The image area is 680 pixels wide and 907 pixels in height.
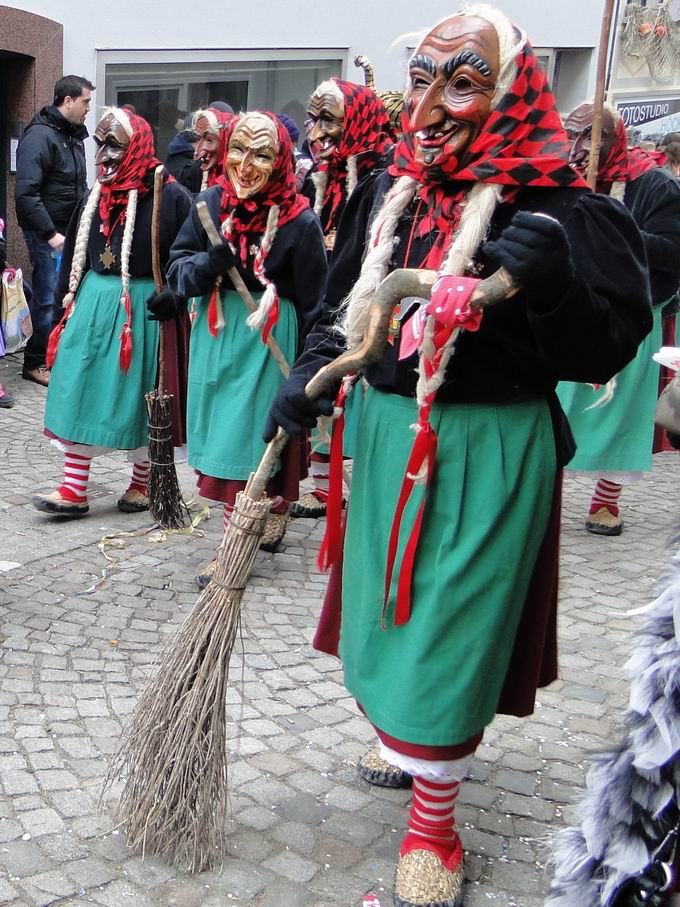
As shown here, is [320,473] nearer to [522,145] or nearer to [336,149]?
[336,149]

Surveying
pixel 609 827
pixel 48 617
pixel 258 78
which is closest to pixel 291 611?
pixel 48 617

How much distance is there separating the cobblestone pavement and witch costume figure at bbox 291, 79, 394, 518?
0.40 meters

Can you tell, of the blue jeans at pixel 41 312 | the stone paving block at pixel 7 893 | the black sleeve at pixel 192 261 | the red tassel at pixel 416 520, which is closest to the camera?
the red tassel at pixel 416 520

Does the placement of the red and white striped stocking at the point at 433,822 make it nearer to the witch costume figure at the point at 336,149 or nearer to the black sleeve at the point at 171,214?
the witch costume figure at the point at 336,149

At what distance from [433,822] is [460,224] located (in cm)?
148

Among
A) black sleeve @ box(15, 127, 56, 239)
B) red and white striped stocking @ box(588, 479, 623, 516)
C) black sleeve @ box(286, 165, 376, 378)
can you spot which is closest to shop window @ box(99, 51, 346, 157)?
black sleeve @ box(15, 127, 56, 239)

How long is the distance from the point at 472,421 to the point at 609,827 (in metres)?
1.04

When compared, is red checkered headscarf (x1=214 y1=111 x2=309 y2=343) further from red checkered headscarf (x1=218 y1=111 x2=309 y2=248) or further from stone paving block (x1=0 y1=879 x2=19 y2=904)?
stone paving block (x1=0 y1=879 x2=19 y2=904)

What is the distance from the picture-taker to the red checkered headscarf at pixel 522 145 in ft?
7.91

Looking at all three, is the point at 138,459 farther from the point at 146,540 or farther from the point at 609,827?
the point at 609,827

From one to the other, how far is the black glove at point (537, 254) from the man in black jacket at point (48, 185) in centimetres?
607

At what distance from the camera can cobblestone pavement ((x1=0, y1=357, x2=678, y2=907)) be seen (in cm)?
278

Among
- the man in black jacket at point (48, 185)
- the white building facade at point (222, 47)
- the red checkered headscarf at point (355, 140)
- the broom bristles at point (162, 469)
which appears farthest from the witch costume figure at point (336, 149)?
the white building facade at point (222, 47)

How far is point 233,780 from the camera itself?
3.24 m
